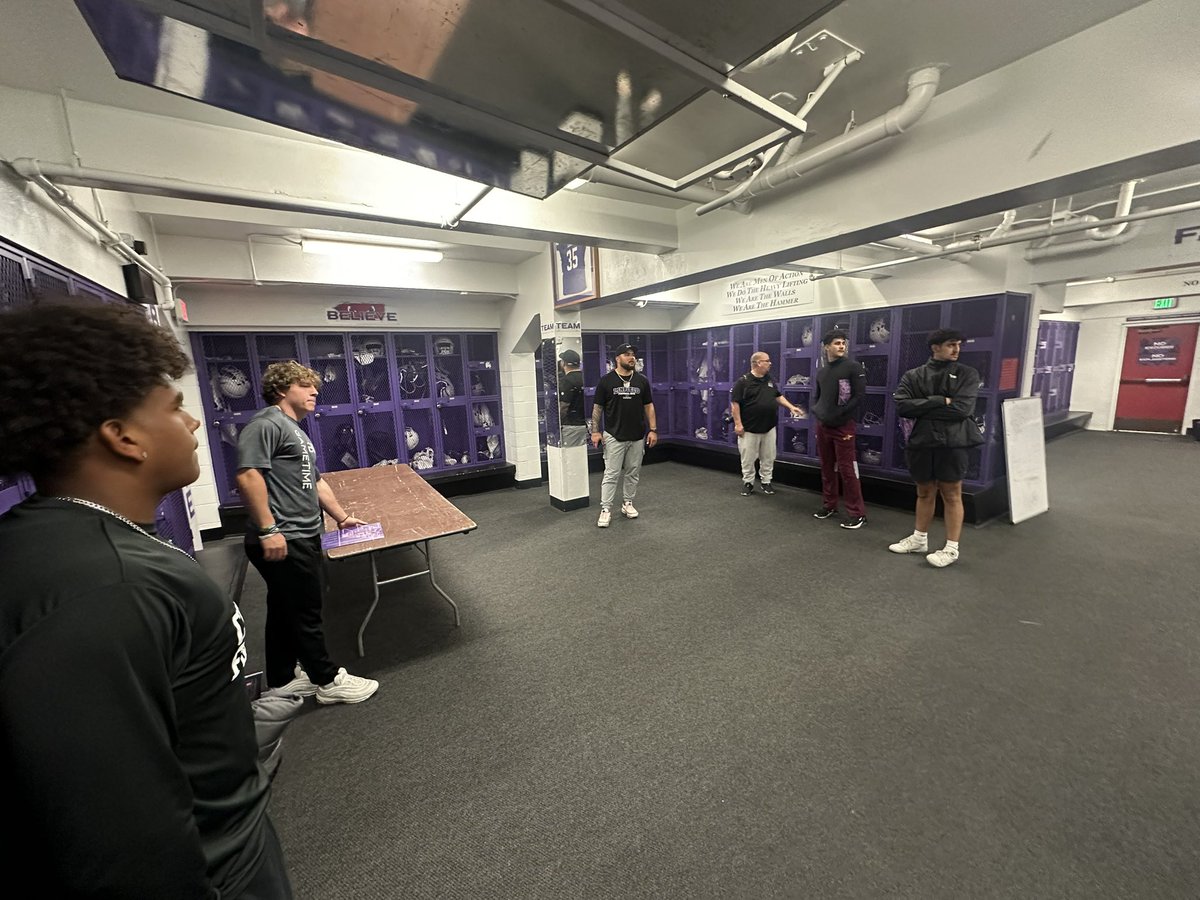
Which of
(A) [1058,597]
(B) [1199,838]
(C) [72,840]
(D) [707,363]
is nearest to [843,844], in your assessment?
(B) [1199,838]

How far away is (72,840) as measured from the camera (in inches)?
20.1

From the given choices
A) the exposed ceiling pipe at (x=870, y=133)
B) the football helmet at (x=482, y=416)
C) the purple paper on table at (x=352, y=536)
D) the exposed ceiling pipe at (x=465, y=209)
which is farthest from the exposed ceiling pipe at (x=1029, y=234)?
the purple paper on table at (x=352, y=536)

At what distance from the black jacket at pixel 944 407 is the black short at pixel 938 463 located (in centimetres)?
5

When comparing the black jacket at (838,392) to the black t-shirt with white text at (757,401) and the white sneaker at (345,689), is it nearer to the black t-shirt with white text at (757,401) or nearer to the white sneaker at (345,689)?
the black t-shirt with white text at (757,401)

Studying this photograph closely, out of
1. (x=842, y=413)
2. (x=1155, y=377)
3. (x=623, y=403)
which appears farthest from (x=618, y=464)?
(x=1155, y=377)

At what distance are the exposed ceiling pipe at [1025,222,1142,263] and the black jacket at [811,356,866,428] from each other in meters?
1.82

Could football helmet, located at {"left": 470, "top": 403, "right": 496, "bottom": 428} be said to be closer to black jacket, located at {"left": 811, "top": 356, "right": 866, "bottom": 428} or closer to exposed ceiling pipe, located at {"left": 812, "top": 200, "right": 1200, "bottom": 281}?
black jacket, located at {"left": 811, "top": 356, "right": 866, "bottom": 428}

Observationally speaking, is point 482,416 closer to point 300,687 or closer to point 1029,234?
point 300,687

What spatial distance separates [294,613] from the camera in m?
2.03

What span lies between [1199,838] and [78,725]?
277 centimetres

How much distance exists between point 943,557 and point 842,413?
4.69ft

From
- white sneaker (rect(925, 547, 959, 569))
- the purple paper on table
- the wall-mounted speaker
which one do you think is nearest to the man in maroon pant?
white sneaker (rect(925, 547, 959, 569))

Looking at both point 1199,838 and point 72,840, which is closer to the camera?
point 72,840

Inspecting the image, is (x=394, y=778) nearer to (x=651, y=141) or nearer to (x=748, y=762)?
(x=748, y=762)
